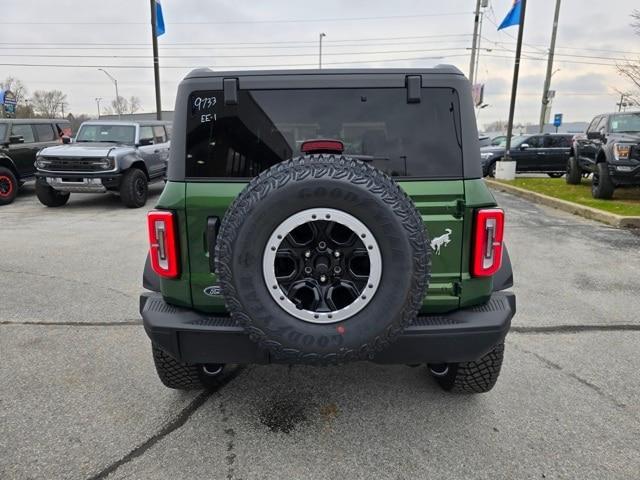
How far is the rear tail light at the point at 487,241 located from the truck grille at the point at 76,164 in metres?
9.14

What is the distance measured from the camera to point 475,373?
8.54 feet

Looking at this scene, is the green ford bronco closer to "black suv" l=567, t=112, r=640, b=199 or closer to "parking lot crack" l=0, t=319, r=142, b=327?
"parking lot crack" l=0, t=319, r=142, b=327

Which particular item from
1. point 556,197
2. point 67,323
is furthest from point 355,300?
point 556,197

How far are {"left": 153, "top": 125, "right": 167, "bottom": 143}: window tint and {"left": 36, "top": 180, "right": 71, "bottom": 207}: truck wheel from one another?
2662 millimetres

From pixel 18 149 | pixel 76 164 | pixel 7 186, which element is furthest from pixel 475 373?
pixel 18 149

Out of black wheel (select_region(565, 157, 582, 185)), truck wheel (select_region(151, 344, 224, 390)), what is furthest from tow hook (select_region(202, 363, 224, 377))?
black wheel (select_region(565, 157, 582, 185))

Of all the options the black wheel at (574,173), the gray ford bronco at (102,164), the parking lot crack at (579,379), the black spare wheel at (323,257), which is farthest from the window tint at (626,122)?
the gray ford bronco at (102,164)

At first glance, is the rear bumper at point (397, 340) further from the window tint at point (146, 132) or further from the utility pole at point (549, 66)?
the utility pole at point (549, 66)

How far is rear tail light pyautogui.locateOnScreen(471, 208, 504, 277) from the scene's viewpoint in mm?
2205

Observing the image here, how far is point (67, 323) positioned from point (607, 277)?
19.2ft

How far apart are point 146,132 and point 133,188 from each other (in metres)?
2.02

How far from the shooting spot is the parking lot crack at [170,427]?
2162 mm

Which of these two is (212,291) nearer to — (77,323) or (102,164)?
(77,323)

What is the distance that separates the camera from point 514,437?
2.40 m
